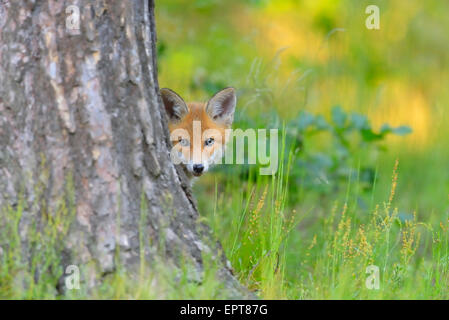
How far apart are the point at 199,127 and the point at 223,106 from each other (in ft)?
1.04

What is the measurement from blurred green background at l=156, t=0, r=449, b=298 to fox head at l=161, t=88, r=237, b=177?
0.21m

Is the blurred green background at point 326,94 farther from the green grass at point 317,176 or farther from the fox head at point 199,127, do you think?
the fox head at point 199,127

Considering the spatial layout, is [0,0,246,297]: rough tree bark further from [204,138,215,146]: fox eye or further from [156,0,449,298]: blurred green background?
[204,138,215,146]: fox eye

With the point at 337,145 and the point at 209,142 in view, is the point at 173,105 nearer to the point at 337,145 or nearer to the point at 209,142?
the point at 209,142

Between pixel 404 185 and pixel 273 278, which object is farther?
pixel 404 185

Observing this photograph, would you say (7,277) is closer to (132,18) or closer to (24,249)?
(24,249)

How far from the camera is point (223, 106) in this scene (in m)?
5.23

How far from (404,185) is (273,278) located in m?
4.59

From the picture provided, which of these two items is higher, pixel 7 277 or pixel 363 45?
pixel 363 45

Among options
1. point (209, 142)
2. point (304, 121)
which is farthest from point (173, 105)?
point (304, 121)

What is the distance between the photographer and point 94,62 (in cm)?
289

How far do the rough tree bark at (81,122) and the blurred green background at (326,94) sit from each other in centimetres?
96

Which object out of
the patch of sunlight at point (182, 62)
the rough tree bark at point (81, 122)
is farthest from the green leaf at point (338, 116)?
the rough tree bark at point (81, 122)
